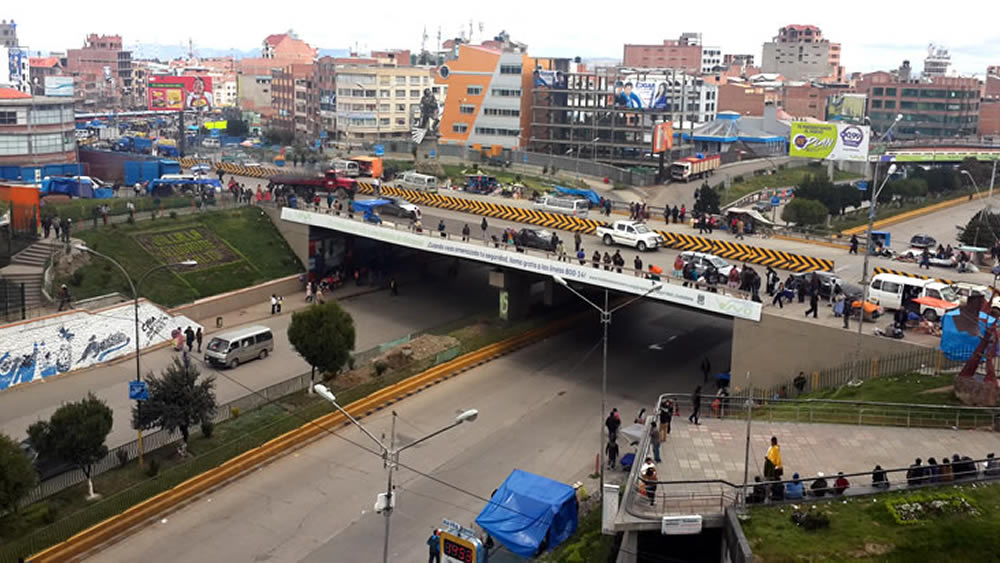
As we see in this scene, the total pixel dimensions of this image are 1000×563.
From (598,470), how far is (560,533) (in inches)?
233

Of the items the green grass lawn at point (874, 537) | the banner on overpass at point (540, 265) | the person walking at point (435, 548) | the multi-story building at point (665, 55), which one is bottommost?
the person walking at point (435, 548)

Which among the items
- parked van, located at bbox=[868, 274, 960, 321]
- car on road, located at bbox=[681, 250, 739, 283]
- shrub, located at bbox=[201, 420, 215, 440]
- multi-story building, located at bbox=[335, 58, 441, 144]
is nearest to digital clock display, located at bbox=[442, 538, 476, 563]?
shrub, located at bbox=[201, 420, 215, 440]

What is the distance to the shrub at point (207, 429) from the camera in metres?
27.7

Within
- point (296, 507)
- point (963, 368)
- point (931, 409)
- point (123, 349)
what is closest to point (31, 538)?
point (296, 507)

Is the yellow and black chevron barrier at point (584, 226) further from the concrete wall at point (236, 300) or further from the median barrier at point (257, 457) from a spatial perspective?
the concrete wall at point (236, 300)

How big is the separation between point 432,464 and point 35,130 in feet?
194

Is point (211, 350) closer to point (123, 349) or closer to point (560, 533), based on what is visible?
point (123, 349)

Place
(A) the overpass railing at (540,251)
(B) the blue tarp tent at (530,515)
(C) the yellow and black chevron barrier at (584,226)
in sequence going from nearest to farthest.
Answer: (B) the blue tarp tent at (530,515), (A) the overpass railing at (540,251), (C) the yellow and black chevron barrier at (584,226)

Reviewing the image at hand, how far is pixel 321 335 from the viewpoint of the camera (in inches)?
1254

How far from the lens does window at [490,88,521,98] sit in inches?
3826

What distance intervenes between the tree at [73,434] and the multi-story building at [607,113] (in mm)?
71271

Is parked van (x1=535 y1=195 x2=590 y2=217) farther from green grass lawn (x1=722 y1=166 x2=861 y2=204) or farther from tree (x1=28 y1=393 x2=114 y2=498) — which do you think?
tree (x1=28 y1=393 x2=114 y2=498)

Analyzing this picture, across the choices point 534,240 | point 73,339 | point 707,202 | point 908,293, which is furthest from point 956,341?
point 707,202

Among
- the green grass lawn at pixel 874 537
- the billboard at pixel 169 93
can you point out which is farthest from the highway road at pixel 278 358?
the billboard at pixel 169 93
